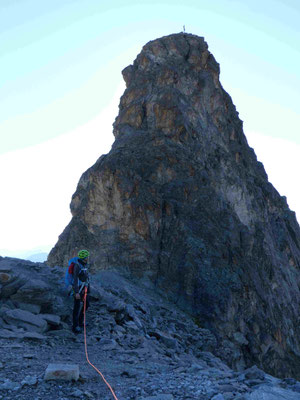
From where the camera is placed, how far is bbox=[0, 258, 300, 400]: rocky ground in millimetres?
6293

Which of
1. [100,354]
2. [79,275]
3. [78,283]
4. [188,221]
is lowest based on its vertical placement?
[100,354]

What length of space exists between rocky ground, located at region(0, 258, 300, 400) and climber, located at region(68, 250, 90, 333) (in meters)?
0.36

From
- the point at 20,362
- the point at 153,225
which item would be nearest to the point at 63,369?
the point at 20,362

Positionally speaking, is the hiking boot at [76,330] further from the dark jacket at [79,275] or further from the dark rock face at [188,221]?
the dark rock face at [188,221]

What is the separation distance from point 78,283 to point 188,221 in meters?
17.0

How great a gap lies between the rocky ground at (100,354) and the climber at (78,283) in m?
0.36

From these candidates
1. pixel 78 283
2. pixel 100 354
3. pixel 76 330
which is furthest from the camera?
pixel 78 283

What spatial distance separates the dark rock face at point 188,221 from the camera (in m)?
25.1

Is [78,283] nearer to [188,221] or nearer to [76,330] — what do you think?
[76,330]

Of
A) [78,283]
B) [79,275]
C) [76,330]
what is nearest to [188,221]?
[79,275]

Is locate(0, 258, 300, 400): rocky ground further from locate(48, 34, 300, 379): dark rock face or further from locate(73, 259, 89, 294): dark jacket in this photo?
locate(48, 34, 300, 379): dark rock face

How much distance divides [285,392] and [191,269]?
61.2ft

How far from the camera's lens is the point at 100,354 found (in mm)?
9539

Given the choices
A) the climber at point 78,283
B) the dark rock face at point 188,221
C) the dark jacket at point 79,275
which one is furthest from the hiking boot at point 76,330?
the dark rock face at point 188,221
